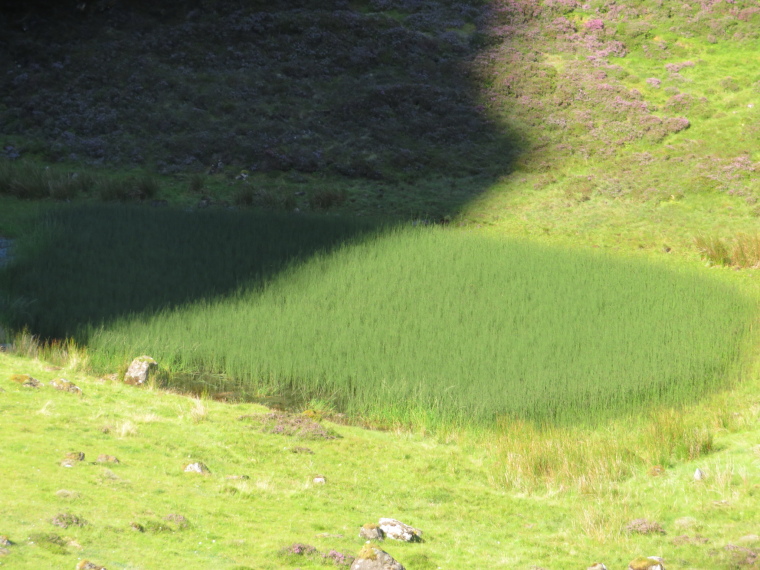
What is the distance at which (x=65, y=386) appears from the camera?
35.2 feet

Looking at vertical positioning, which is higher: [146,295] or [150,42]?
[150,42]

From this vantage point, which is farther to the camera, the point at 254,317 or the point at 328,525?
the point at 254,317

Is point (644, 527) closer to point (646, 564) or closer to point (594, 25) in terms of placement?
point (646, 564)

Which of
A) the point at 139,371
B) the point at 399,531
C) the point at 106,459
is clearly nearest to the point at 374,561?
the point at 399,531

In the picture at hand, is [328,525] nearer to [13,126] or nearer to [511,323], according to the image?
[511,323]

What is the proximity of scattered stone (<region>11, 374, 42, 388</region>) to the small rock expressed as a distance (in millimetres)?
4844

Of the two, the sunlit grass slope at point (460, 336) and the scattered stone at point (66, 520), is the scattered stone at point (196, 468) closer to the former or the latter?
the scattered stone at point (66, 520)

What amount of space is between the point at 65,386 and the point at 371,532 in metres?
5.01

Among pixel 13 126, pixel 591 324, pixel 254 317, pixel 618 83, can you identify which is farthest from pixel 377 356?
pixel 618 83

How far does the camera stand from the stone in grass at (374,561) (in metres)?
5.99

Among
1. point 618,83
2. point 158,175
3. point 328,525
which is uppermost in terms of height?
point 618,83

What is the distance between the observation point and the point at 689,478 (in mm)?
9586

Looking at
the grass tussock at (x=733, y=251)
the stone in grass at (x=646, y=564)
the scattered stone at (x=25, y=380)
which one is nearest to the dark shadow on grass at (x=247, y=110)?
the grass tussock at (x=733, y=251)

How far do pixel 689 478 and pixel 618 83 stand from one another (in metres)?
31.6
